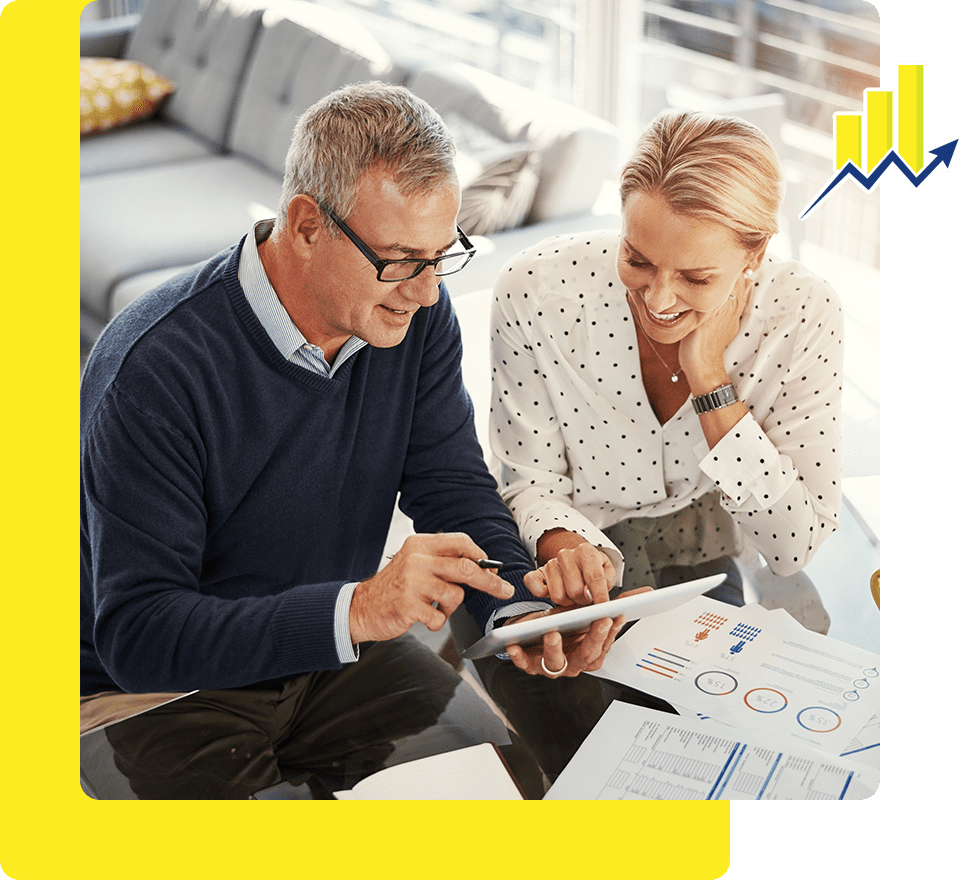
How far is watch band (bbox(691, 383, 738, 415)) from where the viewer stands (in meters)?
1.35

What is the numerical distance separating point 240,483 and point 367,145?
41 cm

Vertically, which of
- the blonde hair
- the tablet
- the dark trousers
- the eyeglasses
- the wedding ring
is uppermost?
the blonde hair

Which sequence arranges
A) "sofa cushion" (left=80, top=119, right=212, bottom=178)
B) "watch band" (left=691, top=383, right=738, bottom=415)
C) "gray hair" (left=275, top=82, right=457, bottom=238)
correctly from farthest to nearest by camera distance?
"watch band" (left=691, top=383, right=738, bottom=415) → "sofa cushion" (left=80, top=119, right=212, bottom=178) → "gray hair" (left=275, top=82, right=457, bottom=238)

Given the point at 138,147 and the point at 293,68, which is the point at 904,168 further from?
the point at 138,147

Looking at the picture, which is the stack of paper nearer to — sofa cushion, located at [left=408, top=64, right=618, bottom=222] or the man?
the man

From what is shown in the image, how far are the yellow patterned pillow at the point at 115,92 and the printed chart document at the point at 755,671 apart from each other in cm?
86

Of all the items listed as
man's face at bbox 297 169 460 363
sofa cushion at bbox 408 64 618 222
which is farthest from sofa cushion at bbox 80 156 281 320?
sofa cushion at bbox 408 64 618 222

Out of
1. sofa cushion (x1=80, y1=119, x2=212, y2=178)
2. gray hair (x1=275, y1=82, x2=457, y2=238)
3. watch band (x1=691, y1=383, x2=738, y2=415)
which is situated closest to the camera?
gray hair (x1=275, y1=82, x2=457, y2=238)

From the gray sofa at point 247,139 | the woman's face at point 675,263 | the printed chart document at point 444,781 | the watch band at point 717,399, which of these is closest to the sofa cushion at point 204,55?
the gray sofa at point 247,139

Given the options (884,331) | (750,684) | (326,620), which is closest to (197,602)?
(326,620)

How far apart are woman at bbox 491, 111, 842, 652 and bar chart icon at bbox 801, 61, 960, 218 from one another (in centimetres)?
9

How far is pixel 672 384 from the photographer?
1398 mm

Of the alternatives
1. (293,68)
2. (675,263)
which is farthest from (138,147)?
(675,263)

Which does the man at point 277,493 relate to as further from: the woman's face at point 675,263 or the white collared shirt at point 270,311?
the woman's face at point 675,263
